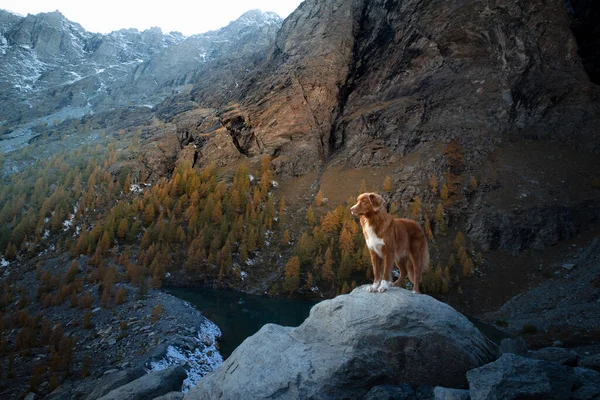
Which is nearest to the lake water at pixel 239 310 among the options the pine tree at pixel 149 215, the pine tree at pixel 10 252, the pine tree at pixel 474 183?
the pine tree at pixel 149 215

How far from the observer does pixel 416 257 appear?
8445 millimetres

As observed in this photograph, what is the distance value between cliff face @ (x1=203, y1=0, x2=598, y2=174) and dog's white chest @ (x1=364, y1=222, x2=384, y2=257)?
2737 inches

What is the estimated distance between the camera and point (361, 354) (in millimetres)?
7031

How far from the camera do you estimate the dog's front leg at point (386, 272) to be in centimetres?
780

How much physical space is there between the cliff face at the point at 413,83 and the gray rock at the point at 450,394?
7119 centimetres

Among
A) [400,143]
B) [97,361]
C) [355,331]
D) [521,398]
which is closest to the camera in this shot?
[521,398]

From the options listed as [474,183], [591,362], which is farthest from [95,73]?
[591,362]

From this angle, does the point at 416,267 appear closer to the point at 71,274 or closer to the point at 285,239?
the point at 71,274

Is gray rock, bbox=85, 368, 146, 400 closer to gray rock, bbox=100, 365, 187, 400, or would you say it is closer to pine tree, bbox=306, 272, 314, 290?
gray rock, bbox=100, 365, 187, 400

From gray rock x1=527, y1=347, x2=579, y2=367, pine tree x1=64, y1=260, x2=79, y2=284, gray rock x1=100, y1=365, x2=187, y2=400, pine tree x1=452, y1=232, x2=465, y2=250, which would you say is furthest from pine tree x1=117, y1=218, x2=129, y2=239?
gray rock x1=527, y1=347, x2=579, y2=367

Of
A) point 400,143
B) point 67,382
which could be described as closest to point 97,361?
point 67,382

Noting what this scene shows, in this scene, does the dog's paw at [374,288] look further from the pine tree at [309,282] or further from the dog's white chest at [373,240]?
the pine tree at [309,282]

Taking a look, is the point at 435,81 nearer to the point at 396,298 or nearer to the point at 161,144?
the point at 161,144

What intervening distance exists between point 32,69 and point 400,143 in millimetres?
222896
